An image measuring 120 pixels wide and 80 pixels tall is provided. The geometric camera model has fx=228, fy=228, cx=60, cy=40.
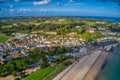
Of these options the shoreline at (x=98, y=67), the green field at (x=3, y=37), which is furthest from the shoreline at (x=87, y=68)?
the green field at (x=3, y=37)

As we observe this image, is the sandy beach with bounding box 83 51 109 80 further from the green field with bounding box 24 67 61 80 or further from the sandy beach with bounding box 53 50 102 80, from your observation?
the green field with bounding box 24 67 61 80

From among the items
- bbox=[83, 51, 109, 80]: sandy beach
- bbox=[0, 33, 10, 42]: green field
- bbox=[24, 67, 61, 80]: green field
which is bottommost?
bbox=[24, 67, 61, 80]: green field

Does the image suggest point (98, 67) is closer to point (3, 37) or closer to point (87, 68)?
point (87, 68)

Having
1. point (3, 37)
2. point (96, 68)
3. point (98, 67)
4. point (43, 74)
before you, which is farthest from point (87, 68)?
point (3, 37)

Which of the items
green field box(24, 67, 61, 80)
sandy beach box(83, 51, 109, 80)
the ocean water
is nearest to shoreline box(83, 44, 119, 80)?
sandy beach box(83, 51, 109, 80)

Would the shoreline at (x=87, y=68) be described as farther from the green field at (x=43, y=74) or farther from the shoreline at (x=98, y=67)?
the green field at (x=43, y=74)

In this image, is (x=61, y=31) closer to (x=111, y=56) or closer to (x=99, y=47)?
(x=99, y=47)
